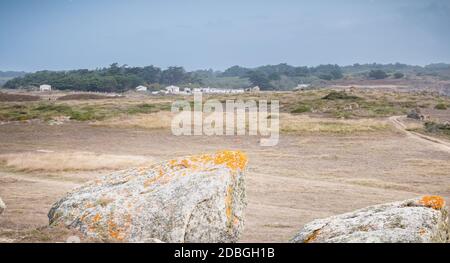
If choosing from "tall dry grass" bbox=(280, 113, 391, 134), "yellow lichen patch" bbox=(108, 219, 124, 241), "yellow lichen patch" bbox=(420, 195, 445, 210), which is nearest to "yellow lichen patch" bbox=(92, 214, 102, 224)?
"yellow lichen patch" bbox=(108, 219, 124, 241)

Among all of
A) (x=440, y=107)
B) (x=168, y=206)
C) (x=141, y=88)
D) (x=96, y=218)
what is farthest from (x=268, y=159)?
(x=141, y=88)

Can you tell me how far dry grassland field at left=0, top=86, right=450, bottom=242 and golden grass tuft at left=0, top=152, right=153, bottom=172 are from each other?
59 mm

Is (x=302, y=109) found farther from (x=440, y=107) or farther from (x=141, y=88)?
(x=141, y=88)

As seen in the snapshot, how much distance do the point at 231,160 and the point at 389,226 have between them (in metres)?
3.98

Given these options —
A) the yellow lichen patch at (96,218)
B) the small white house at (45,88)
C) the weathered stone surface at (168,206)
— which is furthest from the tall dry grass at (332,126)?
the small white house at (45,88)

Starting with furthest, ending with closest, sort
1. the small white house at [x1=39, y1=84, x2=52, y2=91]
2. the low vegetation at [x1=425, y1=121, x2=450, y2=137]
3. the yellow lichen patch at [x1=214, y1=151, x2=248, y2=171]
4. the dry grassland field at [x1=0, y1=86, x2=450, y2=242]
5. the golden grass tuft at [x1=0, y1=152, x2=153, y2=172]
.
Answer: the small white house at [x1=39, y1=84, x2=52, y2=91] → the low vegetation at [x1=425, y1=121, x2=450, y2=137] → the golden grass tuft at [x1=0, y1=152, x2=153, y2=172] → the dry grassland field at [x1=0, y1=86, x2=450, y2=242] → the yellow lichen patch at [x1=214, y1=151, x2=248, y2=171]

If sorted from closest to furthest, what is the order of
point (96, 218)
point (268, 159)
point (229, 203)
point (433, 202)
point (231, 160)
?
1. point (433, 202)
2. point (96, 218)
3. point (229, 203)
4. point (231, 160)
5. point (268, 159)

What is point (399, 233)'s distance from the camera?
280 inches

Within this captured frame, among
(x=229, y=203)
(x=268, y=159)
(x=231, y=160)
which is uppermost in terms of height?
(x=231, y=160)

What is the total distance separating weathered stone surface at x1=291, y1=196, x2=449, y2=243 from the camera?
23.4ft

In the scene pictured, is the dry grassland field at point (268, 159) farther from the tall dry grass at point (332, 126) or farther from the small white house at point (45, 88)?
the small white house at point (45, 88)

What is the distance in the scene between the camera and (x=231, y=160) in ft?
34.5

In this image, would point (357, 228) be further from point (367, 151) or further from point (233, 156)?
point (367, 151)

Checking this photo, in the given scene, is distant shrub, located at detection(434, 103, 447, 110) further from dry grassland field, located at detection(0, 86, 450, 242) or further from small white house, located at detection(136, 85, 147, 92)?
small white house, located at detection(136, 85, 147, 92)
